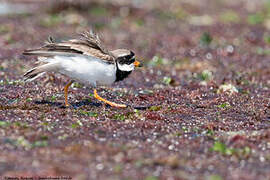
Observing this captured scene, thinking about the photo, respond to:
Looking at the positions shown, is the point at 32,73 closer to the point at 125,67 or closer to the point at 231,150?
the point at 125,67

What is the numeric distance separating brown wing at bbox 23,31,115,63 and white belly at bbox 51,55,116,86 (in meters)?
0.13

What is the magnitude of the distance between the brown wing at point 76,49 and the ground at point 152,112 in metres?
1.34

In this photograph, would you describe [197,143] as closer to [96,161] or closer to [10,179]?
[96,161]

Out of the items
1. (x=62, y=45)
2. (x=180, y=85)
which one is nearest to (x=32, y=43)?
(x=180, y=85)

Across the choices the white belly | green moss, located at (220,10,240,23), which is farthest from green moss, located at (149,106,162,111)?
green moss, located at (220,10,240,23)

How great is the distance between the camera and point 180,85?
1777cm

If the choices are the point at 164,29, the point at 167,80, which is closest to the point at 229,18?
the point at 164,29

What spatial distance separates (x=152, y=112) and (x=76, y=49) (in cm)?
236

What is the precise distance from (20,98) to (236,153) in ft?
20.6

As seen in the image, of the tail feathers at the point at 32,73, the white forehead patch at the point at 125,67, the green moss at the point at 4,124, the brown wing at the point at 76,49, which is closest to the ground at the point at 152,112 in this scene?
the green moss at the point at 4,124

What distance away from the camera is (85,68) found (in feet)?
38.9

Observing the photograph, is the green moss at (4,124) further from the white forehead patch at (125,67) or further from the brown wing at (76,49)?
the white forehead patch at (125,67)

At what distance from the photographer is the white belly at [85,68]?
1180cm

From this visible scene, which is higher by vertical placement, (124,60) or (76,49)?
(76,49)
